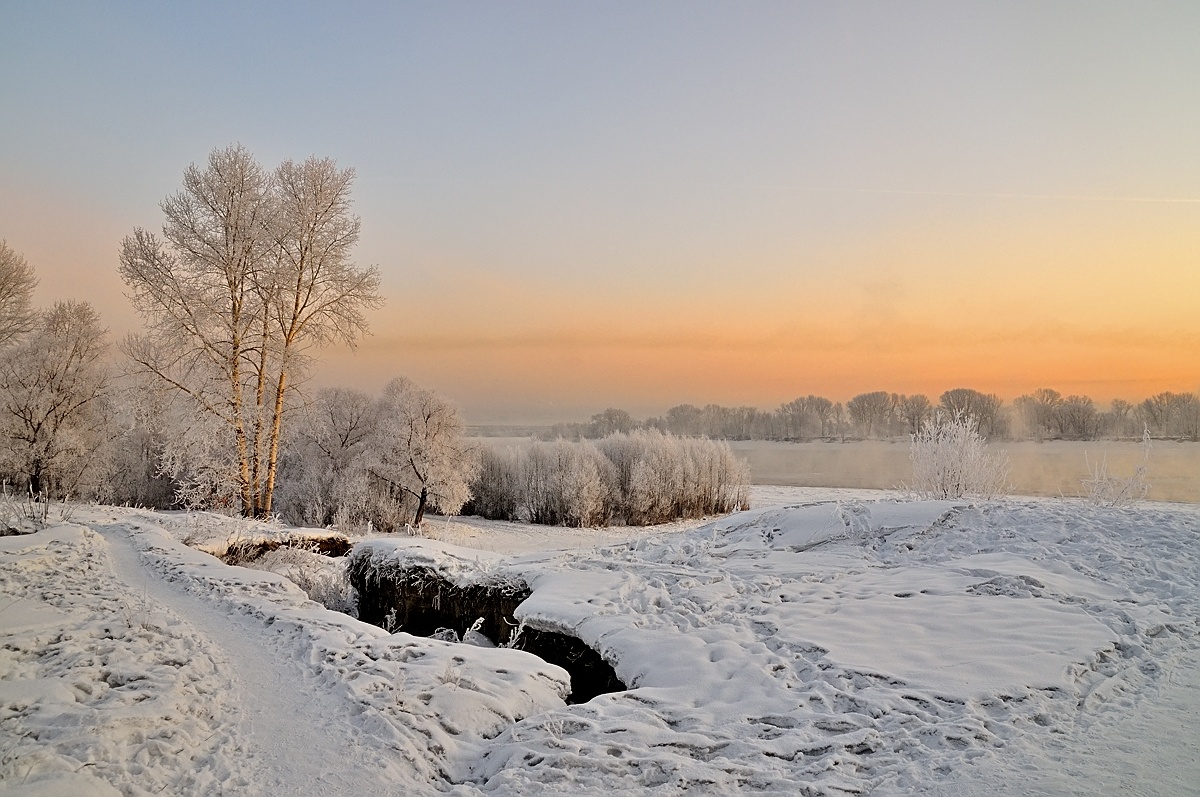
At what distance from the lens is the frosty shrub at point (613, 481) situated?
37719 millimetres

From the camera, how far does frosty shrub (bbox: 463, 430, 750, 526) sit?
124 feet

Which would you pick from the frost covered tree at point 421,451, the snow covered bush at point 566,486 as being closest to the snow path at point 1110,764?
the frost covered tree at point 421,451

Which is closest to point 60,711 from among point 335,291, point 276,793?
point 276,793

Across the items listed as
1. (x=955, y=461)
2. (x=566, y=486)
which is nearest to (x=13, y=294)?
(x=566, y=486)

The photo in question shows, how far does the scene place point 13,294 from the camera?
885 inches

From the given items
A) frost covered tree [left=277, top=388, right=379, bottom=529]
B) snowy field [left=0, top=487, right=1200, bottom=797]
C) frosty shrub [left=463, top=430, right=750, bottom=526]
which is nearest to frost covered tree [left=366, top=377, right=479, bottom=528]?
frost covered tree [left=277, top=388, right=379, bottom=529]

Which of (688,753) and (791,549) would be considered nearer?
(688,753)

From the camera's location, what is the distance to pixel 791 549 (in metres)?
10.6

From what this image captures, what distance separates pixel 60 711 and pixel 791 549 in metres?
9.21

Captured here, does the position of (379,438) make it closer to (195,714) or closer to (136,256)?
(136,256)

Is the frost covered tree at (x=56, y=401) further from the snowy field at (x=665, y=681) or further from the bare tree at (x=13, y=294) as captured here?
the snowy field at (x=665, y=681)

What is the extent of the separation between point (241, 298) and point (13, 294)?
1215 cm

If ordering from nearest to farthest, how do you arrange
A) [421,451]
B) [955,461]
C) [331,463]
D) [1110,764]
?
[1110,764] → [955,461] → [421,451] → [331,463]

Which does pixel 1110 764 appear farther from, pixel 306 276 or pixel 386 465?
pixel 386 465
